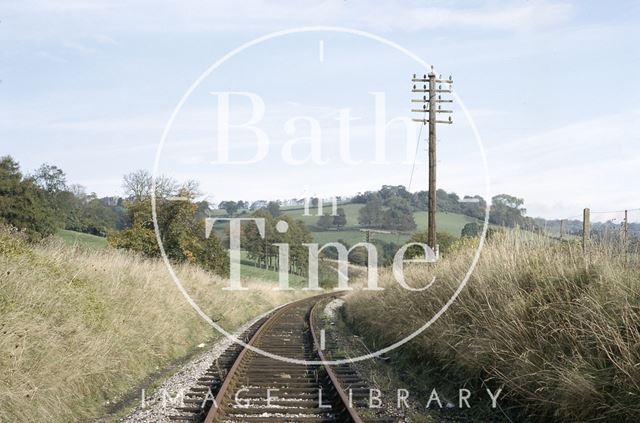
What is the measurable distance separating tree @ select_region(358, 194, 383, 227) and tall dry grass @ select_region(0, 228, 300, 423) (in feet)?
232

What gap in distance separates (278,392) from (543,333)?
413 cm

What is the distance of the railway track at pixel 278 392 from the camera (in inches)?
307

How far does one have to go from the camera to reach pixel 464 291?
10539 millimetres

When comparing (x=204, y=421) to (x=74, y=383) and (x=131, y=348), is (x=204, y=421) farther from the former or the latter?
(x=131, y=348)

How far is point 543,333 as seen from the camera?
741cm

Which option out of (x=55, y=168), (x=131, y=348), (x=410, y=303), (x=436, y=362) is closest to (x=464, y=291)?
(x=436, y=362)

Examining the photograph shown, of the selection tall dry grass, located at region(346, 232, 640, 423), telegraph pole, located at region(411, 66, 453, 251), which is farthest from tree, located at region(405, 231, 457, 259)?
tall dry grass, located at region(346, 232, 640, 423)

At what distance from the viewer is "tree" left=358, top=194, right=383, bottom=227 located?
8697 centimetres

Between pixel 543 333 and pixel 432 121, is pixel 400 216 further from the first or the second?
pixel 543 333

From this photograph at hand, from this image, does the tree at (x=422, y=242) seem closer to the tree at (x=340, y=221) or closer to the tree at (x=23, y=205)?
the tree at (x=23, y=205)

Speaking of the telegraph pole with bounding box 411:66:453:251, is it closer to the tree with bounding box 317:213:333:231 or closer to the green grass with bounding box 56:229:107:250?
the green grass with bounding box 56:229:107:250

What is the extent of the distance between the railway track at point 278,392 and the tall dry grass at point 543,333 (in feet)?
4.93

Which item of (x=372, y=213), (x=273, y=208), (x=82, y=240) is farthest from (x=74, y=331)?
(x=273, y=208)

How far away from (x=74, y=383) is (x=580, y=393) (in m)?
6.39
